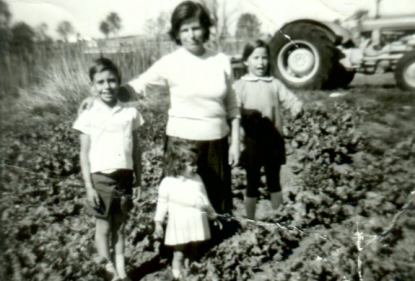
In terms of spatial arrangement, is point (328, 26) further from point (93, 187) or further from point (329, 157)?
point (93, 187)

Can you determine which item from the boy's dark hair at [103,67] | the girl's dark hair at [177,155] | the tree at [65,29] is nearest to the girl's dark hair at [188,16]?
the boy's dark hair at [103,67]

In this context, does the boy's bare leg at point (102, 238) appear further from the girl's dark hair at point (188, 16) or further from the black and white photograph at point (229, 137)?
the girl's dark hair at point (188, 16)

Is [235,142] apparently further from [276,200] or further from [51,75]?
[51,75]

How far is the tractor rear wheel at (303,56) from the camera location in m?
2.03

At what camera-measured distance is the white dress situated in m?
2.06

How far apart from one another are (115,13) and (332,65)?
96 centimetres

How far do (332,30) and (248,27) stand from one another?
0.35m

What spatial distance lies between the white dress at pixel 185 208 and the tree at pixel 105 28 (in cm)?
69

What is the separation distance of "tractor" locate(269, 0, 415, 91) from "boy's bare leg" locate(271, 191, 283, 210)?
0.46 meters

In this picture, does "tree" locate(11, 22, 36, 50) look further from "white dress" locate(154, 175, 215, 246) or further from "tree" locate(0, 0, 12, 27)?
"white dress" locate(154, 175, 215, 246)

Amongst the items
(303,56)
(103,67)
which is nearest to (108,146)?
(103,67)

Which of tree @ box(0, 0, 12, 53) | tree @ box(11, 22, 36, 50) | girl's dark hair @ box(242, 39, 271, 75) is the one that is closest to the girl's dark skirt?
girl's dark hair @ box(242, 39, 271, 75)

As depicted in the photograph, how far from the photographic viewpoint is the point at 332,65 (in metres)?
2.07

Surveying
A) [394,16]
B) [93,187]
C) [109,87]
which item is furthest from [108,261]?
[394,16]
